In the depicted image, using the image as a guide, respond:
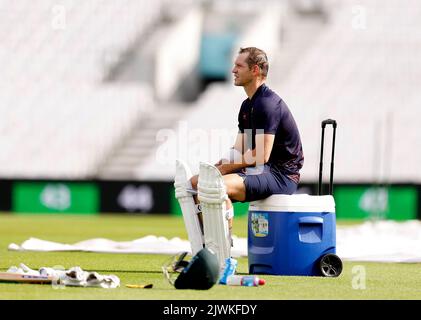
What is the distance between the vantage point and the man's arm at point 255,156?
8836mm

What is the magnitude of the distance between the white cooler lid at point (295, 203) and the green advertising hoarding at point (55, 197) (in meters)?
16.6

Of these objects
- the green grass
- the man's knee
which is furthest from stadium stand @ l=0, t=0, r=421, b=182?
the man's knee

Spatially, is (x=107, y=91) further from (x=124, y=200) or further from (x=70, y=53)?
(x=124, y=200)

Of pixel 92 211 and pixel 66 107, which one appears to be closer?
pixel 92 211

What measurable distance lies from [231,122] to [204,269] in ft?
70.6

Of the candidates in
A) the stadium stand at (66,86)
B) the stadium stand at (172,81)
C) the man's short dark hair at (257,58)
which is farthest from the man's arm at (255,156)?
the stadium stand at (66,86)

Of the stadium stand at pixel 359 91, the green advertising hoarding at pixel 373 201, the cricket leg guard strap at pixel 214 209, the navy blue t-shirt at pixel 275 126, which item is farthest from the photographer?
the stadium stand at pixel 359 91

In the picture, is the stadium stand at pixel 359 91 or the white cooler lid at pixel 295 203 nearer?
the white cooler lid at pixel 295 203

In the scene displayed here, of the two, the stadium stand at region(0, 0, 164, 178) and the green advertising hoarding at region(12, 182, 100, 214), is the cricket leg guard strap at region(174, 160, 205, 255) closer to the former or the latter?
the green advertising hoarding at region(12, 182, 100, 214)

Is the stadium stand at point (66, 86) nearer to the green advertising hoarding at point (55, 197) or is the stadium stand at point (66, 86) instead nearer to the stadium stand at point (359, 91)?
the green advertising hoarding at point (55, 197)

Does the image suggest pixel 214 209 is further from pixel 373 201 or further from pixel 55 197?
pixel 55 197

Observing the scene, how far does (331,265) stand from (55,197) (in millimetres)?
17130

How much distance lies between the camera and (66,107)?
29750 mm
